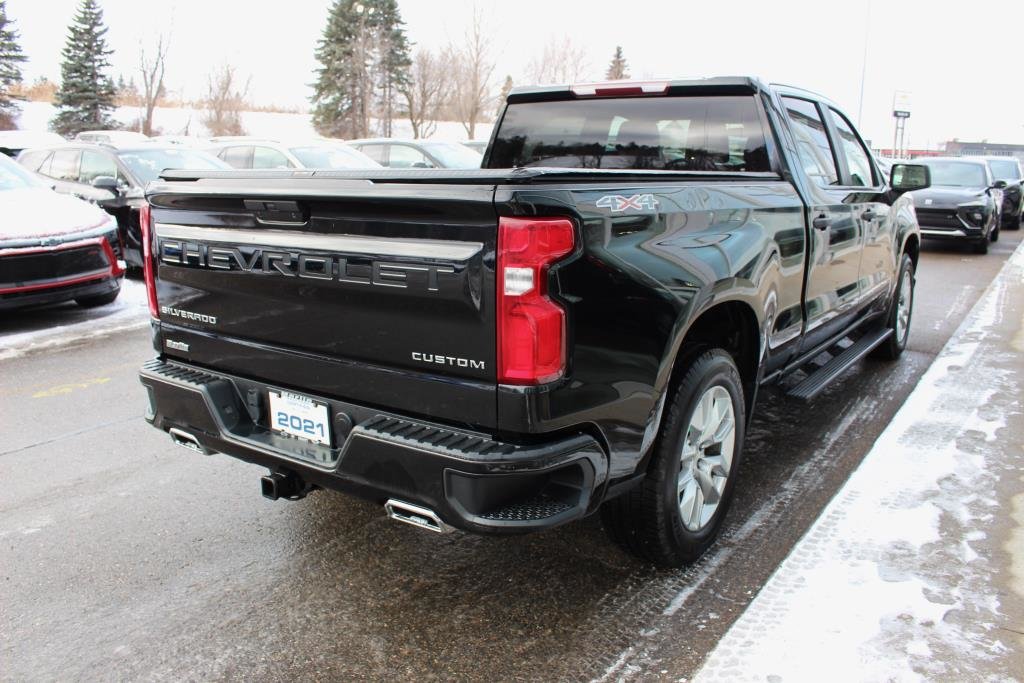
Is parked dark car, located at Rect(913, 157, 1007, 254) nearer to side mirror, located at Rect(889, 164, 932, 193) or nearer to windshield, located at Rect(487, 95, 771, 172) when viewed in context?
side mirror, located at Rect(889, 164, 932, 193)

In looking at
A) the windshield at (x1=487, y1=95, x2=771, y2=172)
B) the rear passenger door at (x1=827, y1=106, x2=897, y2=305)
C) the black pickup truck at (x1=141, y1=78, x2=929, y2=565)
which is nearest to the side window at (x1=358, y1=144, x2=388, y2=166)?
the windshield at (x1=487, y1=95, x2=771, y2=172)

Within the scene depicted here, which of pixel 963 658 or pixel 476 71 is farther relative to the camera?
pixel 476 71

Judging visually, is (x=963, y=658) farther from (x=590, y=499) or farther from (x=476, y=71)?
(x=476, y=71)

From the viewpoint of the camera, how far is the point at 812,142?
4.30 metres

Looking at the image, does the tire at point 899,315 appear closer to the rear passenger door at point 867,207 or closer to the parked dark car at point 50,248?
the rear passenger door at point 867,207

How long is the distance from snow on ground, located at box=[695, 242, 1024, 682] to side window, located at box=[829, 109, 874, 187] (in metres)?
1.53

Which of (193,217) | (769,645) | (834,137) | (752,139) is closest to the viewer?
(769,645)

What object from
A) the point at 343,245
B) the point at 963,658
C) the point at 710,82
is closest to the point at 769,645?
the point at 963,658

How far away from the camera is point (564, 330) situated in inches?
88.5

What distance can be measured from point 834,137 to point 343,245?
3.38m

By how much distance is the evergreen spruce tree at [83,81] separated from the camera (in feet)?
148

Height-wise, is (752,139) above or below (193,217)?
above

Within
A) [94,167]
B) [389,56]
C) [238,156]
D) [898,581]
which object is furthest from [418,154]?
[389,56]

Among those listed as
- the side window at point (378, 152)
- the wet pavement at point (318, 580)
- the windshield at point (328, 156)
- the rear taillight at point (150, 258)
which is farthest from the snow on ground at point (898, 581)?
the side window at point (378, 152)
